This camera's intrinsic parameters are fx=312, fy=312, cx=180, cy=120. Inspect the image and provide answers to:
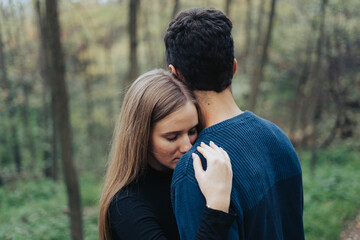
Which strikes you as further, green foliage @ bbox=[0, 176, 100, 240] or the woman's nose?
green foliage @ bbox=[0, 176, 100, 240]

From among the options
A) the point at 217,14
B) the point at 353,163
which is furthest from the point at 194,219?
the point at 353,163

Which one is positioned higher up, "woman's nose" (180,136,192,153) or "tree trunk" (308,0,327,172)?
"woman's nose" (180,136,192,153)

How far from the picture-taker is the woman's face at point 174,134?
1.59m

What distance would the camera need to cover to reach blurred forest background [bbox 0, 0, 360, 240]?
20.7 ft

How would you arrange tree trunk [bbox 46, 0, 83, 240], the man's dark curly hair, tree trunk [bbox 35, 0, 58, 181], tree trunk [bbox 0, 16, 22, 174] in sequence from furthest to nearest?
tree trunk [bbox 0, 16, 22, 174] → tree trunk [bbox 35, 0, 58, 181] → tree trunk [bbox 46, 0, 83, 240] → the man's dark curly hair

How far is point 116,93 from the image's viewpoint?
38.9 feet

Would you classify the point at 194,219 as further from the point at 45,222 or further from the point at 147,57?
the point at 147,57

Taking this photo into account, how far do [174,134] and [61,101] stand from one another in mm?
2539

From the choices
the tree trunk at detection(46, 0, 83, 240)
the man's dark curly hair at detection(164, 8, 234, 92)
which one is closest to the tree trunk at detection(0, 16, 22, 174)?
the tree trunk at detection(46, 0, 83, 240)

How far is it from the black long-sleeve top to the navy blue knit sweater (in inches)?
3.1

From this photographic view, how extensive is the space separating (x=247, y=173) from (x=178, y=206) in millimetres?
333

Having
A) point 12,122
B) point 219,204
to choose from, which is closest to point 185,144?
point 219,204

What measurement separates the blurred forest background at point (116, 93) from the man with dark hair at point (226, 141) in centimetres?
264

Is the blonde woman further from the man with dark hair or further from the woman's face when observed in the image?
the man with dark hair
